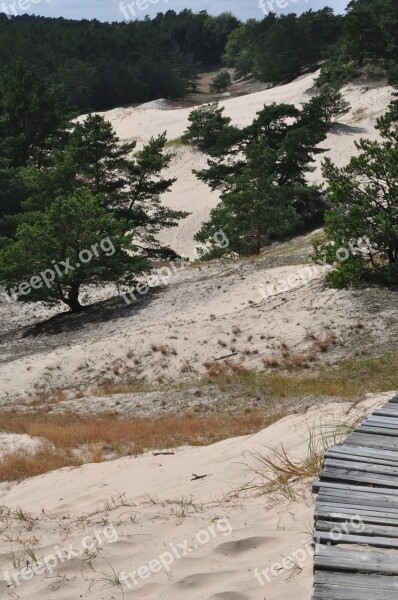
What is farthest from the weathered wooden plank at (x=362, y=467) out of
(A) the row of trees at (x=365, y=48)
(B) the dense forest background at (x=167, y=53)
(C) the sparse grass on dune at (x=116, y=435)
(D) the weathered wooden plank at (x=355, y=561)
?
(A) the row of trees at (x=365, y=48)

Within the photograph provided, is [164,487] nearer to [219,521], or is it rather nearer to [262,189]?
[219,521]

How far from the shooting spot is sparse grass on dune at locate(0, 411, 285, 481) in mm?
10617

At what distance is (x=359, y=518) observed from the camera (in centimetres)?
542

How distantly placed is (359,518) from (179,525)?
6.13 ft

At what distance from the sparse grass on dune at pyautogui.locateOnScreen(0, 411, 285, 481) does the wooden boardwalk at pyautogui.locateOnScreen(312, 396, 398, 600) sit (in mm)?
4527

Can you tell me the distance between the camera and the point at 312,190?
4175 centimetres

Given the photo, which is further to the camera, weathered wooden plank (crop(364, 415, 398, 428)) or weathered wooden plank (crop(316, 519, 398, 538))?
weathered wooden plank (crop(364, 415, 398, 428))

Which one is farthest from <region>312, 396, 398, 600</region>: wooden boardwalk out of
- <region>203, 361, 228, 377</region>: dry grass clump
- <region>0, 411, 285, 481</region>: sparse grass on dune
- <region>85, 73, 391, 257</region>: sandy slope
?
<region>85, 73, 391, 257</region>: sandy slope

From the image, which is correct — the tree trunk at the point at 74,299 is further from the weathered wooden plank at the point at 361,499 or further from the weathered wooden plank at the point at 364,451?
the weathered wooden plank at the point at 361,499

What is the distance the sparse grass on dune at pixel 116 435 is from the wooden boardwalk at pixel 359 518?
4527 millimetres

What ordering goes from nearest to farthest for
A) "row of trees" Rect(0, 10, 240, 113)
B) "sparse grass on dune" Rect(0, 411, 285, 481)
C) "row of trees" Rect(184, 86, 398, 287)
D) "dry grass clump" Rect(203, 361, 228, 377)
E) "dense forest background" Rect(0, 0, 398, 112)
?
"sparse grass on dune" Rect(0, 411, 285, 481), "dry grass clump" Rect(203, 361, 228, 377), "row of trees" Rect(184, 86, 398, 287), "dense forest background" Rect(0, 0, 398, 112), "row of trees" Rect(0, 10, 240, 113)

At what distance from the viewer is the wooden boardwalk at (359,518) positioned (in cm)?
460

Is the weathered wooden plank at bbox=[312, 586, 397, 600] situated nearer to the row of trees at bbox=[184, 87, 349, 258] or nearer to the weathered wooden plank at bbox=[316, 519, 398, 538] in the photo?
the weathered wooden plank at bbox=[316, 519, 398, 538]

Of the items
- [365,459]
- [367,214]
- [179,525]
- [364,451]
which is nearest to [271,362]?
[367,214]
